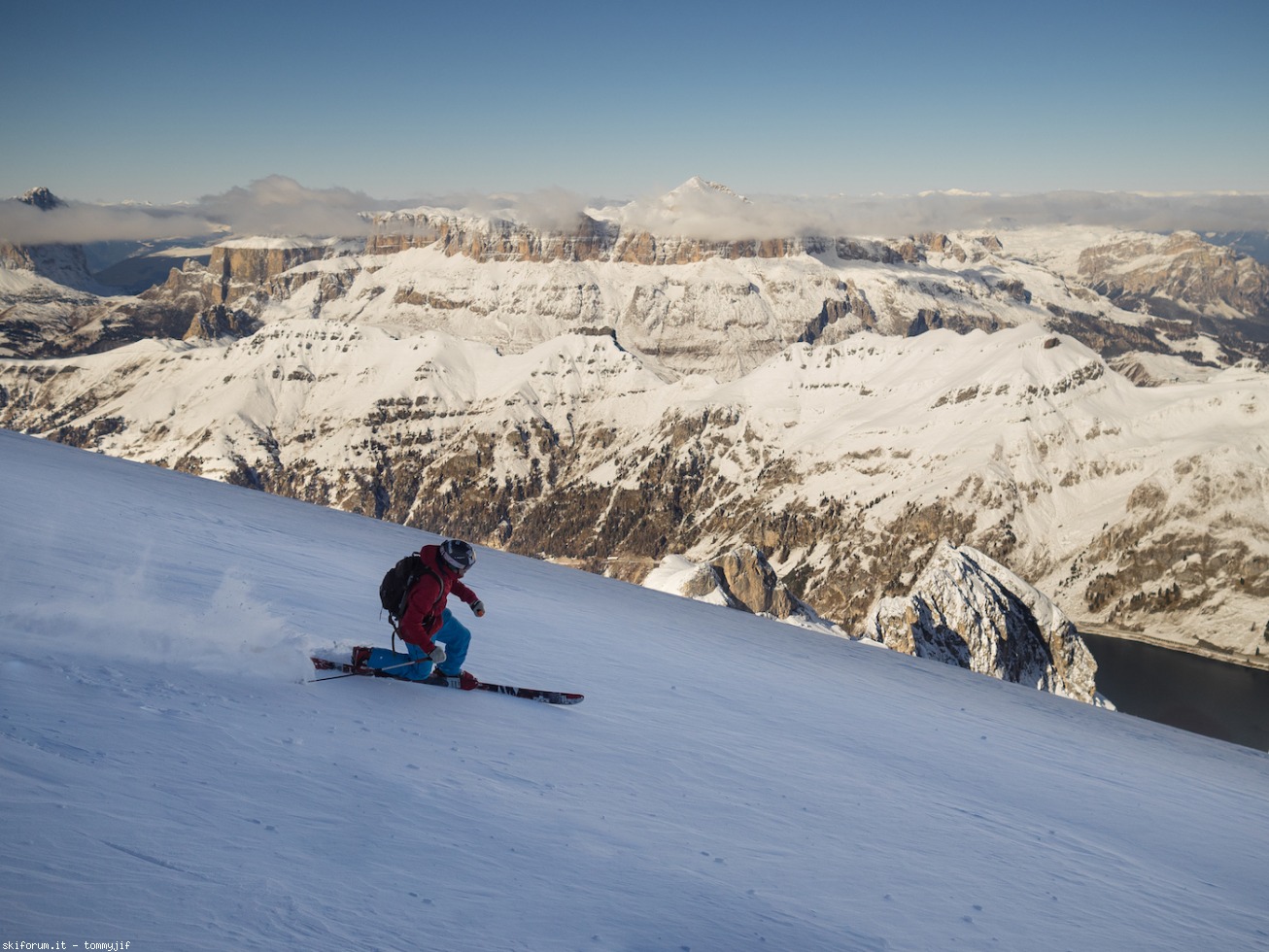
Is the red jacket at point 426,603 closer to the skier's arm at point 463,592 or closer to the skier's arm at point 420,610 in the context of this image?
the skier's arm at point 420,610

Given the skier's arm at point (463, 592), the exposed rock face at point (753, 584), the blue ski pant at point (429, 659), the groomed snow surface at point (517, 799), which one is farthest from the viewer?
the exposed rock face at point (753, 584)

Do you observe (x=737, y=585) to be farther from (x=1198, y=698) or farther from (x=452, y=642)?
(x=1198, y=698)

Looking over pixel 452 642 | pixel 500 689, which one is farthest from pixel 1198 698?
pixel 452 642

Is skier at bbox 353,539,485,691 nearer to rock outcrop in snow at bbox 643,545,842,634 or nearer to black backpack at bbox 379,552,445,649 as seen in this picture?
black backpack at bbox 379,552,445,649

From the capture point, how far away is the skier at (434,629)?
1123 centimetres

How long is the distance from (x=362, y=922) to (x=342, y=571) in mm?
13174

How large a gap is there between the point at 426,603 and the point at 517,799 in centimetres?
381

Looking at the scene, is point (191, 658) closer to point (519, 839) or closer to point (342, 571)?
point (519, 839)

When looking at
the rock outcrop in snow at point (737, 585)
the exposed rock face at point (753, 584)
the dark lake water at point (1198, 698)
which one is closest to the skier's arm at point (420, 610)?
the rock outcrop in snow at point (737, 585)

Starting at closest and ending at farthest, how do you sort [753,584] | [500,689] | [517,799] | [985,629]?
[517,799]
[500,689]
[985,629]
[753,584]

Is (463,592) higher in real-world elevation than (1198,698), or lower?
higher

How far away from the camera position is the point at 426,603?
11.3 metres

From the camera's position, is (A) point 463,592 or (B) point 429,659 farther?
(A) point 463,592

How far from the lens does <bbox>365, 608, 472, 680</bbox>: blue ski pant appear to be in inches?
452
